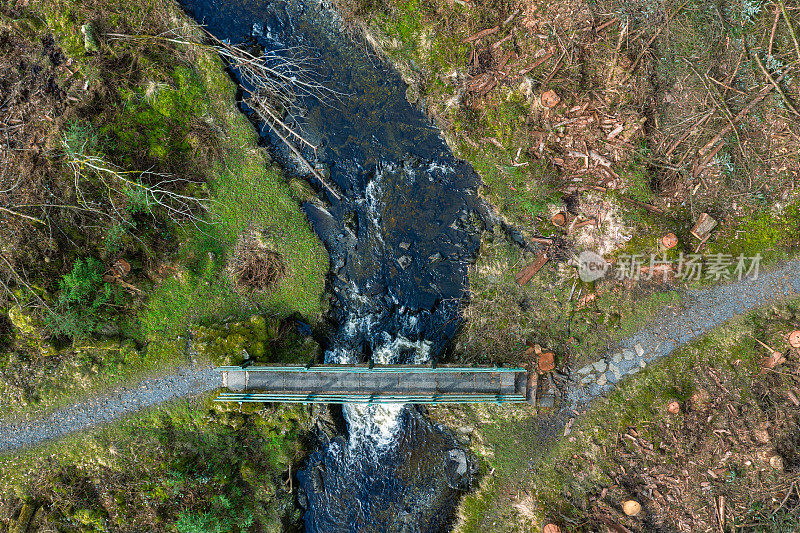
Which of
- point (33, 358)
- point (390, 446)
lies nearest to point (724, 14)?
point (390, 446)

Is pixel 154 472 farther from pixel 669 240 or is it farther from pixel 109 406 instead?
pixel 669 240

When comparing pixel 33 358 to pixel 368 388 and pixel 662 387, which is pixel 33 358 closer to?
pixel 368 388

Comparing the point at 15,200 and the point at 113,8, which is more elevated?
the point at 113,8

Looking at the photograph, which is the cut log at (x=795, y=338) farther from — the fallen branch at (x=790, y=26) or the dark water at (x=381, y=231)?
the dark water at (x=381, y=231)

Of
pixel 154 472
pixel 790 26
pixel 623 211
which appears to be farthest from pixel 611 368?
pixel 154 472

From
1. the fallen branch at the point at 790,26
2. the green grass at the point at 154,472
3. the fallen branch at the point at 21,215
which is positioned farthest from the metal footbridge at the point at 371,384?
the fallen branch at the point at 790,26
